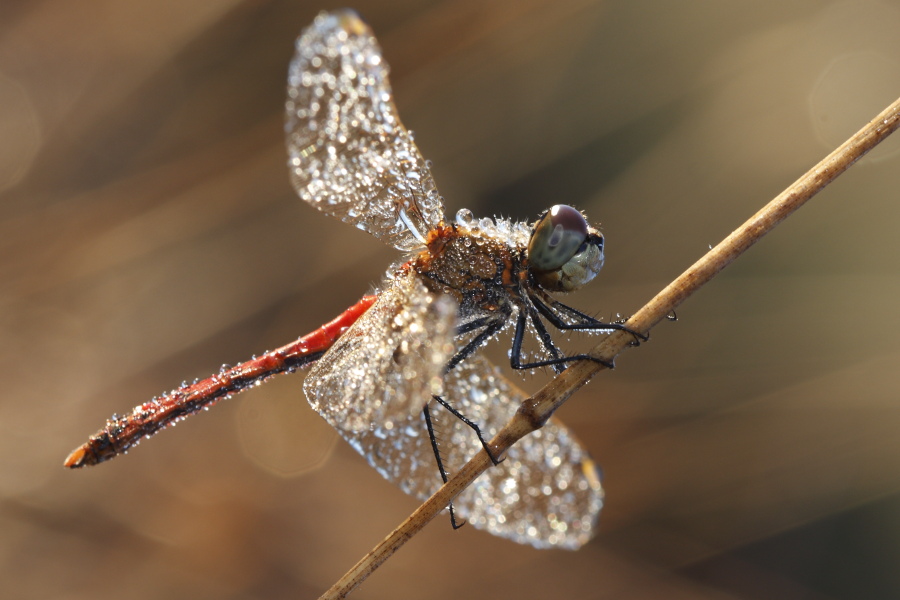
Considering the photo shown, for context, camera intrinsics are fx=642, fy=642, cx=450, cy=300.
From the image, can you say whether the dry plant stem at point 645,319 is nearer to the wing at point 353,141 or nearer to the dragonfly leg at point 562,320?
the dragonfly leg at point 562,320

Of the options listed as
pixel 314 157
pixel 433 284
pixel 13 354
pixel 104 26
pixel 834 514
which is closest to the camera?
pixel 433 284

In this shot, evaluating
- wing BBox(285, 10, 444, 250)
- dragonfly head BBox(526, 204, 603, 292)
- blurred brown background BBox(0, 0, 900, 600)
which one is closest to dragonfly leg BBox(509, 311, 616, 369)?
dragonfly head BBox(526, 204, 603, 292)

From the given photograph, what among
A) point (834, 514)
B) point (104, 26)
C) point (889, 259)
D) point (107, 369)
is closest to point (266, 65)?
point (104, 26)

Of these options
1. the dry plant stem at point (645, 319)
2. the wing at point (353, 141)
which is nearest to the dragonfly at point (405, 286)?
the wing at point (353, 141)

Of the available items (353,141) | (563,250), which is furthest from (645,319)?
(353,141)

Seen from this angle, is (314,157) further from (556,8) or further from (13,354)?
(13,354)

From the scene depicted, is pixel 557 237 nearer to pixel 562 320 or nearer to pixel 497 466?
pixel 562 320
